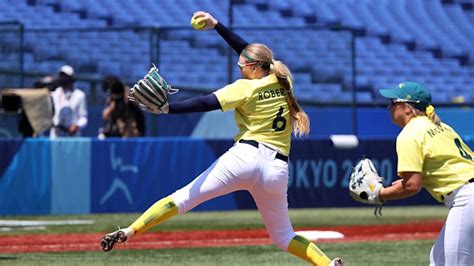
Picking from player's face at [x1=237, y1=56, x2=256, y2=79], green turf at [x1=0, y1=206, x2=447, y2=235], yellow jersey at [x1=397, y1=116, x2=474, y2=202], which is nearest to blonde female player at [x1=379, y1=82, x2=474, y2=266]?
yellow jersey at [x1=397, y1=116, x2=474, y2=202]

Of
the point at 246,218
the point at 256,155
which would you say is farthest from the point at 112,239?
the point at 246,218

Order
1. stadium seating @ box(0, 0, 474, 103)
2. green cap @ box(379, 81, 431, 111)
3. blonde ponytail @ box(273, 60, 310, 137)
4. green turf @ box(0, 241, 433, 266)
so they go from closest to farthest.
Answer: green cap @ box(379, 81, 431, 111) < blonde ponytail @ box(273, 60, 310, 137) < green turf @ box(0, 241, 433, 266) < stadium seating @ box(0, 0, 474, 103)

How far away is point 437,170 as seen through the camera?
668 centimetres

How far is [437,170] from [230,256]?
4.53 meters

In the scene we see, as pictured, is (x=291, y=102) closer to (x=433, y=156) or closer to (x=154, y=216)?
(x=154, y=216)

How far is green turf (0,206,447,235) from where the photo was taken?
1406cm

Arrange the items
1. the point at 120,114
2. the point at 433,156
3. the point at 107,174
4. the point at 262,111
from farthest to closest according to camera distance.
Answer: the point at 120,114 → the point at 107,174 → the point at 262,111 → the point at 433,156

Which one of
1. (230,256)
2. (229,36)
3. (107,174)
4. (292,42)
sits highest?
(229,36)

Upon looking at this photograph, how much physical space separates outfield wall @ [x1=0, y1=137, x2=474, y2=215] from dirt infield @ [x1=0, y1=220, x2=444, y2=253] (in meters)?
2.73

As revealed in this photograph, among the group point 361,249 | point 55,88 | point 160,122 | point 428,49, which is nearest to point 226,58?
point 160,122

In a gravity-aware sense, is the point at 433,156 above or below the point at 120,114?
above

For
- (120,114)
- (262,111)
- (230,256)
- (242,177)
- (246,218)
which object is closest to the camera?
(242,177)

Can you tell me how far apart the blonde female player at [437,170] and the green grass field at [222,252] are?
3.62 m

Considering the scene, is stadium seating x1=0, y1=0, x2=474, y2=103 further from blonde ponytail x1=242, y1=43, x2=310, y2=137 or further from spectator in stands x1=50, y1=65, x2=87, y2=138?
blonde ponytail x1=242, y1=43, x2=310, y2=137
